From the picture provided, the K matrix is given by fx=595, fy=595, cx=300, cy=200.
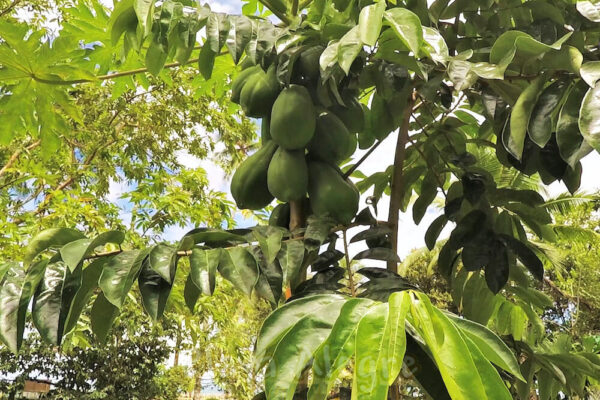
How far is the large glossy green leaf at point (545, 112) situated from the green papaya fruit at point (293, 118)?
0.93ft

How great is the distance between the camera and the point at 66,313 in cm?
59

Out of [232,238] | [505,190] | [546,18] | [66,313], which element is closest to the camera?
[66,313]

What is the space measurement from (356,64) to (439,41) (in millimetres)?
129

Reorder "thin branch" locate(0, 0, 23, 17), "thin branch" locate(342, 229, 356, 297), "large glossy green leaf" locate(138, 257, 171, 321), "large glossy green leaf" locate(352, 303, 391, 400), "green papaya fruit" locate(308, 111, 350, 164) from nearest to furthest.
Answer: "large glossy green leaf" locate(352, 303, 391, 400), "large glossy green leaf" locate(138, 257, 171, 321), "thin branch" locate(342, 229, 356, 297), "green papaya fruit" locate(308, 111, 350, 164), "thin branch" locate(0, 0, 23, 17)

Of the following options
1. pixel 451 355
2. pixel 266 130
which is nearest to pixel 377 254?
pixel 266 130

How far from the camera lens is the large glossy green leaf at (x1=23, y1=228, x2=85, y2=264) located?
64 cm

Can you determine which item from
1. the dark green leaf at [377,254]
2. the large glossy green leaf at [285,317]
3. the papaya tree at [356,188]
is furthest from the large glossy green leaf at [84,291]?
the dark green leaf at [377,254]

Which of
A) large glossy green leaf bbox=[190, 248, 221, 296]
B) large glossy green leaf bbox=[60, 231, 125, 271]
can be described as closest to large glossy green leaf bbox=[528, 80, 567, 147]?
large glossy green leaf bbox=[190, 248, 221, 296]

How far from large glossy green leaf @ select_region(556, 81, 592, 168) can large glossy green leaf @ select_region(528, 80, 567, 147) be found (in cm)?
3

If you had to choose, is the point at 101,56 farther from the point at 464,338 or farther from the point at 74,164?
the point at 74,164

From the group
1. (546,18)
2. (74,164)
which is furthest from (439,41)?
(74,164)

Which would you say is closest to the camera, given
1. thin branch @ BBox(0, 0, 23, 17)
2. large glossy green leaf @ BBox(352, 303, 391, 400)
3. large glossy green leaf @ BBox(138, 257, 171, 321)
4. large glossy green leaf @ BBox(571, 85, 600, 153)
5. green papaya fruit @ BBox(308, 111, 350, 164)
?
large glossy green leaf @ BBox(352, 303, 391, 400)

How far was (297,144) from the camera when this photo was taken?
2.65 ft

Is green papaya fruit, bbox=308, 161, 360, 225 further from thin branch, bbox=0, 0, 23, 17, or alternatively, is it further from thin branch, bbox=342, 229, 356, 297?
thin branch, bbox=0, 0, 23, 17
